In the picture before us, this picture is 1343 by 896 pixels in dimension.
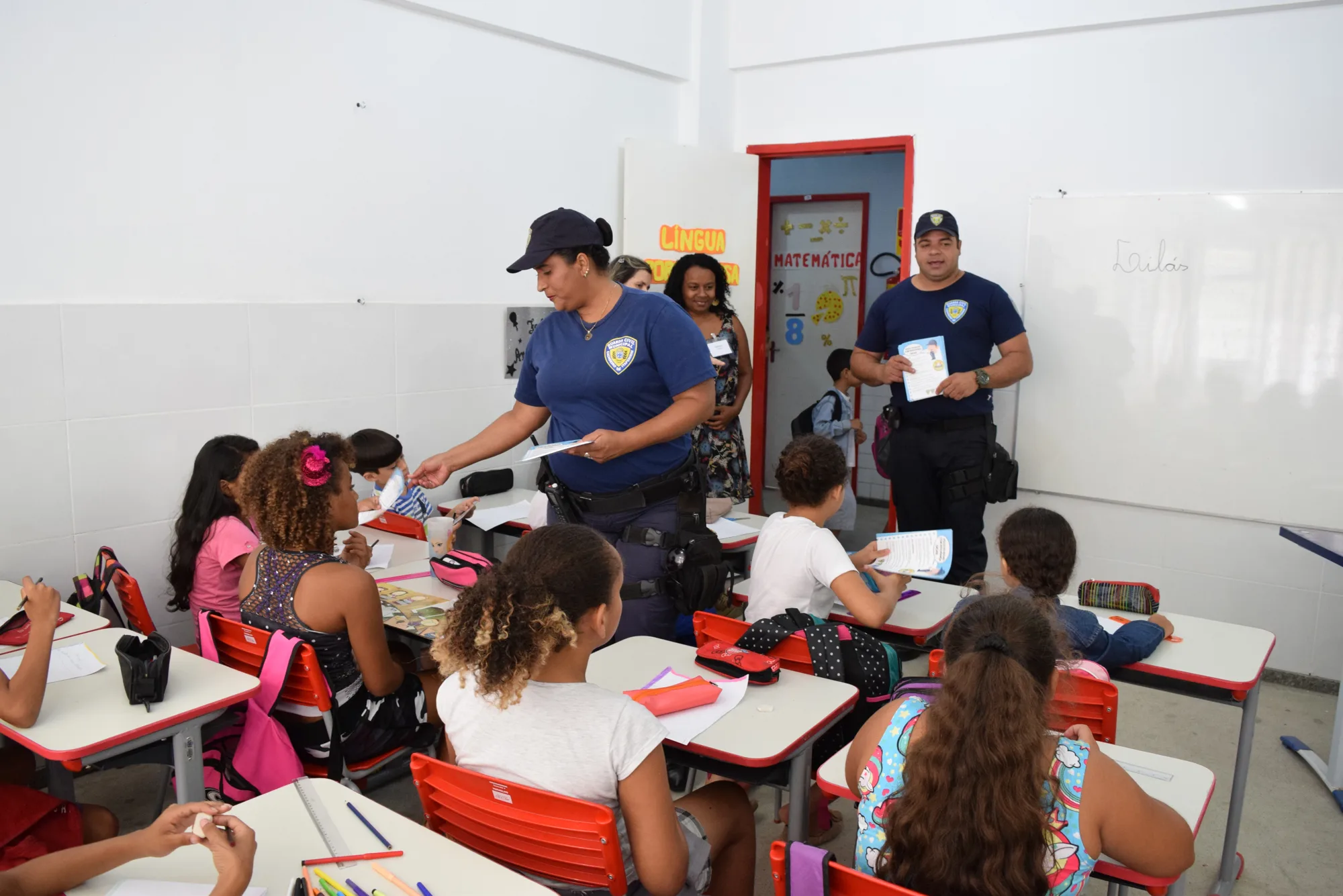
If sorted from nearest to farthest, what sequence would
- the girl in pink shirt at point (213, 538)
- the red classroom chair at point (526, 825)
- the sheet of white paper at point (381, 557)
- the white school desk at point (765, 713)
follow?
1. the red classroom chair at point (526, 825)
2. the white school desk at point (765, 713)
3. the girl in pink shirt at point (213, 538)
4. the sheet of white paper at point (381, 557)

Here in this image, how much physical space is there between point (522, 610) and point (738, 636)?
0.98 meters

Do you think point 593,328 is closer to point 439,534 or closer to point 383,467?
point 439,534

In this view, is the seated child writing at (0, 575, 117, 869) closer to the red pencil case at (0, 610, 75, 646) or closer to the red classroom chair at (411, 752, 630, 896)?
the red pencil case at (0, 610, 75, 646)

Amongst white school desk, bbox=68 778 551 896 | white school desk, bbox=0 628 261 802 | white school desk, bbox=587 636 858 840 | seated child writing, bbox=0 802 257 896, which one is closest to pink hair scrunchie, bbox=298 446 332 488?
white school desk, bbox=0 628 261 802

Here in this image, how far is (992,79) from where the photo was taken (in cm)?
480

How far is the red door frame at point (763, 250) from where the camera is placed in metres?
5.25

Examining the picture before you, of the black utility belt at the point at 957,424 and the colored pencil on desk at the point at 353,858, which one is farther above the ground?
the black utility belt at the point at 957,424

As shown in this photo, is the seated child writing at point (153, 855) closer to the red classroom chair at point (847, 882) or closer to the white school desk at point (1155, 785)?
the red classroom chair at point (847, 882)

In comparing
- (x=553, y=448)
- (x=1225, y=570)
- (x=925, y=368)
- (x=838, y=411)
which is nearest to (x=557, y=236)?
(x=553, y=448)

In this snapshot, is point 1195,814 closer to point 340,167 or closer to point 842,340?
point 340,167

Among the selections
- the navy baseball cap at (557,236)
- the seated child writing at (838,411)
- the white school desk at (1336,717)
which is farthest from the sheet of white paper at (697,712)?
the seated child writing at (838,411)

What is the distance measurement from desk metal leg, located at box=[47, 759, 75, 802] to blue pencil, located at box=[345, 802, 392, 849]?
4.15 ft

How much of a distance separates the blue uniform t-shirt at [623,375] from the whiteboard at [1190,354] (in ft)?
8.46

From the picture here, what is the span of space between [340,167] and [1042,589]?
302cm
